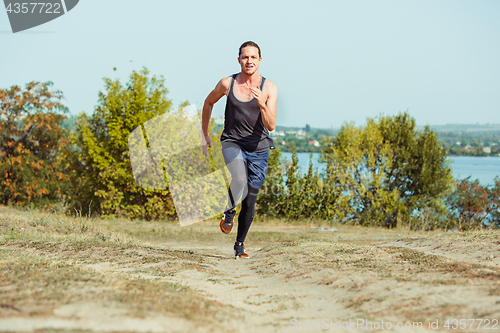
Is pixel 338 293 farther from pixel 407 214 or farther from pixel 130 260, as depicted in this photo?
pixel 407 214

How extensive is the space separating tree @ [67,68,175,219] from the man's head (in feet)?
35.5

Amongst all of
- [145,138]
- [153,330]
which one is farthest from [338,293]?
[145,138]

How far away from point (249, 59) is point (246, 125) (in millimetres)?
834

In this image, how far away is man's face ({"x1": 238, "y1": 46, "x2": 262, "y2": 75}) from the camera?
573 cm

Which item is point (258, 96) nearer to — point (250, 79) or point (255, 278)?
point (250, 79)

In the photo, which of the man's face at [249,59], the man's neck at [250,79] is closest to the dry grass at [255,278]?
the man's neck at [250,79]

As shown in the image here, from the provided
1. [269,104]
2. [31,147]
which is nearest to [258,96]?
[269,104]

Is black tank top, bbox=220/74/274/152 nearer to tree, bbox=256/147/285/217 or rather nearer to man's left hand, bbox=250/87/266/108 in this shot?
man's left hand, bbox=250/87/266/108

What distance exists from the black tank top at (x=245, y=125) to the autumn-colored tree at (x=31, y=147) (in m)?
15.7

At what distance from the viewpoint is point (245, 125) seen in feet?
18.9

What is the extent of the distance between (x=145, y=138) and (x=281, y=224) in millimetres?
5895

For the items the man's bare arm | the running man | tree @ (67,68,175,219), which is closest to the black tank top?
the running man

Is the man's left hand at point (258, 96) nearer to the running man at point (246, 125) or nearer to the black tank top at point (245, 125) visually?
the running man at point (246, 125)

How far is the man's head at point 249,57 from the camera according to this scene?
573cm
